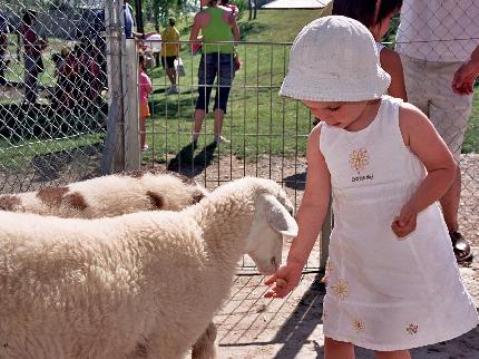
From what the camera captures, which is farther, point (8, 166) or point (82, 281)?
point (8, 166)

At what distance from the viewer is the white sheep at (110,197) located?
4.03m

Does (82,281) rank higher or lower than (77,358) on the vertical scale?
higher

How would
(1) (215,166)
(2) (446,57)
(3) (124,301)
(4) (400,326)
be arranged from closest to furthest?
(4) (400,326) < (3) (124,301) < (2) (446,57) < (1) (215,166)

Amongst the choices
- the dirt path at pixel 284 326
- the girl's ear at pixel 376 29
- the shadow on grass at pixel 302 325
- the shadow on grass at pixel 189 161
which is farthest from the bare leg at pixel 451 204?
the shadow on grass at pixel 189 161

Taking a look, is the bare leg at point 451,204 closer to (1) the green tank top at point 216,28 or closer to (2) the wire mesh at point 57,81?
(2) the wire mesh at point 57,81

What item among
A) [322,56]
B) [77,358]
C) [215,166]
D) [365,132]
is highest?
[322,56]

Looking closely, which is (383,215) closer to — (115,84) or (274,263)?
(274,263)

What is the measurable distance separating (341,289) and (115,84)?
7.58 feet

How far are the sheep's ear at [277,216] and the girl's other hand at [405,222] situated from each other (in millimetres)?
768

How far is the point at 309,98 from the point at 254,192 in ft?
3.53

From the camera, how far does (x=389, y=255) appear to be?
2.72 meters

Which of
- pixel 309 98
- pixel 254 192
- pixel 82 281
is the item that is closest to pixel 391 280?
pixel 309 98

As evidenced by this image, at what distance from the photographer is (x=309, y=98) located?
2.50 m

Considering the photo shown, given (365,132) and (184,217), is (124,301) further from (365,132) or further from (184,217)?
(365,132)
